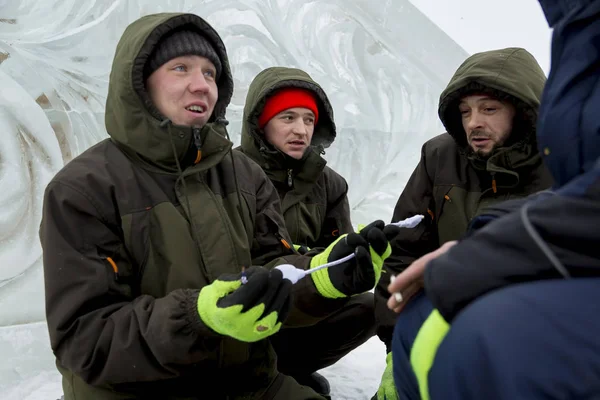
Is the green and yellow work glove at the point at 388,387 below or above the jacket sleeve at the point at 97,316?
below

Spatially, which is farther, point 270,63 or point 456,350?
point 270,63

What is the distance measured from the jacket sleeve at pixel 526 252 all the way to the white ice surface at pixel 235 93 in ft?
6.18

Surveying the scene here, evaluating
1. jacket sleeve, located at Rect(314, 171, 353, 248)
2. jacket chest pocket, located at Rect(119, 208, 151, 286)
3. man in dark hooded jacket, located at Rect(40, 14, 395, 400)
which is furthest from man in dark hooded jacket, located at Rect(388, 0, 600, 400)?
jacket sleeve, located at Rect(314, 171, 353, 248)

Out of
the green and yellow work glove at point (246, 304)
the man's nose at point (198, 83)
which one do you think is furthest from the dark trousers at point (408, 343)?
the man's nose at point (198, 83)

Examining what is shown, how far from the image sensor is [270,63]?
4352mm

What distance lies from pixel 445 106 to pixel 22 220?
237 centimetres

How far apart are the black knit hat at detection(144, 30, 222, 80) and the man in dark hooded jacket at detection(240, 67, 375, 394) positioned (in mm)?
869

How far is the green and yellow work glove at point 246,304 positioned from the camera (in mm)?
1273

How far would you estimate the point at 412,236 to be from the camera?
223cm

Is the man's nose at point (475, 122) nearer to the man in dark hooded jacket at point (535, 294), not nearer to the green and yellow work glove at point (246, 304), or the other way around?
the green and yellow work glove at point (246, 304)

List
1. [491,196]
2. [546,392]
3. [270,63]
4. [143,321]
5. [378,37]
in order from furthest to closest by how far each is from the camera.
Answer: [378,37] → [270,63] → [491,196] → [143,321] → [546,392]

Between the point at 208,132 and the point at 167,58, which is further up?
the point at 167,58

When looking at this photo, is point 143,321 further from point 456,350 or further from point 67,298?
point 456,350

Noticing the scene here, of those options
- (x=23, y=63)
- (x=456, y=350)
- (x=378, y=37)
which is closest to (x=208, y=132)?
(x=456, y=350)
